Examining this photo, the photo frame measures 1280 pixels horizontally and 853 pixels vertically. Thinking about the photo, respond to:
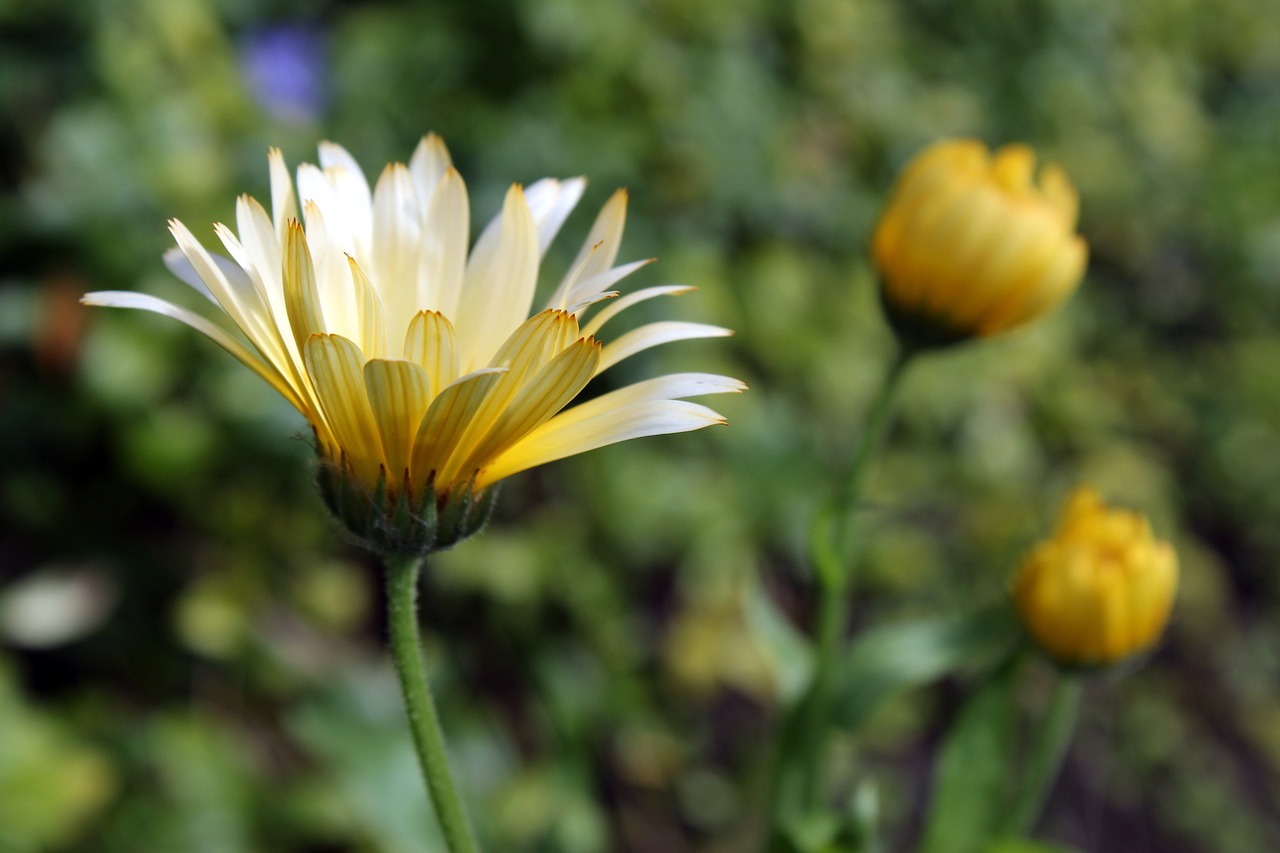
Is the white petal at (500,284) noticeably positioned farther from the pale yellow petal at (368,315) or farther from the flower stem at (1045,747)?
the flower stem at (1045,747)

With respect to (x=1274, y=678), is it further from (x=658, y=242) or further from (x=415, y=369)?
(x=415, y=369)

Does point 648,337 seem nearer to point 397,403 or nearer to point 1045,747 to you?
point 397,403

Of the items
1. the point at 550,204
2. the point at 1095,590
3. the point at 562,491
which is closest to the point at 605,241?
the point at 550,204

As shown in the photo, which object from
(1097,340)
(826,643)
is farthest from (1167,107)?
(826,643)

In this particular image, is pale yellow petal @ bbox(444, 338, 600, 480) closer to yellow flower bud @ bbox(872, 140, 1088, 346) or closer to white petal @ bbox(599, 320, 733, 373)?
white petal @ bbox(599, 320, 733, 373)

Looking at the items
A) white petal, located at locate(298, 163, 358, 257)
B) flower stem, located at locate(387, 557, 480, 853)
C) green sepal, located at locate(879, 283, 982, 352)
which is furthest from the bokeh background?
white petal, located at locate(298, 163, 358, 257)

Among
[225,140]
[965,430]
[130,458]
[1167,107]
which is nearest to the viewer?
[130,458]
